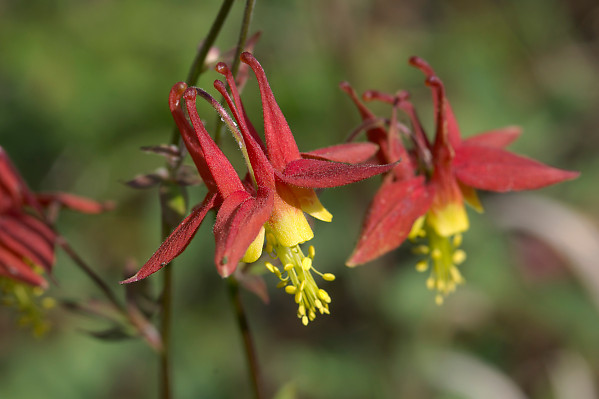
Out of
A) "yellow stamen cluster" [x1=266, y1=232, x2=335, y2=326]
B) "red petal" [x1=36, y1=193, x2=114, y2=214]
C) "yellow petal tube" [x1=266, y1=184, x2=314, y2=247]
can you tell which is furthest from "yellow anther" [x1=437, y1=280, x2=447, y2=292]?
"red petal" [x1=36, y1=193, x2=114, y2=214]

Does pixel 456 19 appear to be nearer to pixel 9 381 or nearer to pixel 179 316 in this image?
pixel 179 316

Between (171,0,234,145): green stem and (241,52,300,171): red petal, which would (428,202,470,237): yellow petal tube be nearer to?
(241,52,300,171): red petal

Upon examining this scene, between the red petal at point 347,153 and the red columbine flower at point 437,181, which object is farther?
the red columbine flower at point 437,181

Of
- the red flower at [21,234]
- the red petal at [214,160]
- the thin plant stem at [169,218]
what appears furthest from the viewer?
the red flower at [21,234]

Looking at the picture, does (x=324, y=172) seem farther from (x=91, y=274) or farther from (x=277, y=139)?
(x=91, y=274)

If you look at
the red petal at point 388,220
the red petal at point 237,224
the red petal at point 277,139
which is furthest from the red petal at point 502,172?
the red petal at point 237,224

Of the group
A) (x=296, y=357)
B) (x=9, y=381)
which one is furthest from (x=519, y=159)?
(x=9, y=381)

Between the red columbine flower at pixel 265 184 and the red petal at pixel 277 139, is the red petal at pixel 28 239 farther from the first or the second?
the red petal at pixel 277 139
